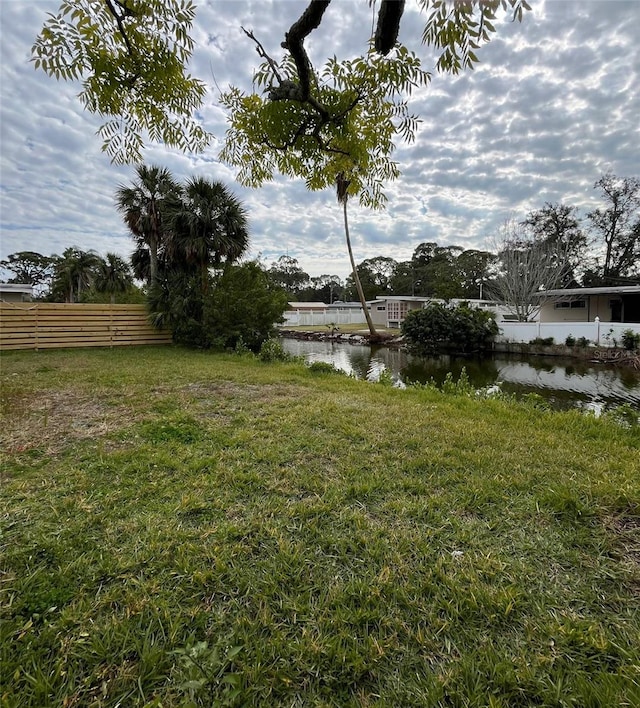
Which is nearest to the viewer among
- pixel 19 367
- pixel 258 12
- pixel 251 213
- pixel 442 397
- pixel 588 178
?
pixel 258 12

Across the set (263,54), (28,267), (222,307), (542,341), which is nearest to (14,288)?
(222,307)

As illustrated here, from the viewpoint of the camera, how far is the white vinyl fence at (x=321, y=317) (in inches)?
1214

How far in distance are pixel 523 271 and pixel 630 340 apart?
19.6ft

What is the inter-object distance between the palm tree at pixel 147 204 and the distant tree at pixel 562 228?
2247 centimetres

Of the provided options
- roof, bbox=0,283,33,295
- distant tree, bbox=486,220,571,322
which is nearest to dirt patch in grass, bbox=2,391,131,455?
roof, bbox=0,283,33,295

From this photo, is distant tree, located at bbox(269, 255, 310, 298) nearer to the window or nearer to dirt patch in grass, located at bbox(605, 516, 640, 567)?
the window

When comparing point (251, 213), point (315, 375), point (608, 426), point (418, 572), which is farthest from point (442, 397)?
point (251, 213)

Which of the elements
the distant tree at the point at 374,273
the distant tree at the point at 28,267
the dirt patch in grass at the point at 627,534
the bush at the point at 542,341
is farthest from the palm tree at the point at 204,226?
the distant tree at the point at 28,267

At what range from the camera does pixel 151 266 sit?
35.5 ft

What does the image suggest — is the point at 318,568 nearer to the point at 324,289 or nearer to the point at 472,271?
the point at 472,271

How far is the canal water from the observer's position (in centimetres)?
700

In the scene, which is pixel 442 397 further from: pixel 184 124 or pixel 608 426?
pixel 184 124

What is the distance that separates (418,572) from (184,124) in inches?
95.5

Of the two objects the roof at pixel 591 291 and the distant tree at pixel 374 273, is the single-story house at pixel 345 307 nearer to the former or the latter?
the distant tree at pixel 374 273
